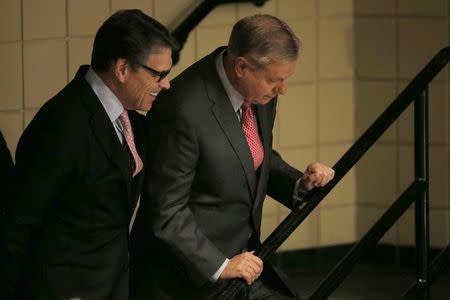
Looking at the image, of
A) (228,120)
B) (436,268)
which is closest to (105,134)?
(228,120)

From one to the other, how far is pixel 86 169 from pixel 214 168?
Result: 17.7 inches

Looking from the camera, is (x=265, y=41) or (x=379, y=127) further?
(x=379, y=127)

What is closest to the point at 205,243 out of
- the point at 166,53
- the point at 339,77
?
the point at 166,53

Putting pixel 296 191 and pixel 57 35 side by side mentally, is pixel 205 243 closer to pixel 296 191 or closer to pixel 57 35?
pixel 296 191

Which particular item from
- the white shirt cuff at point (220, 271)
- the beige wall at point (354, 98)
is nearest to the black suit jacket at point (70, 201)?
the white shirt cuff at point (220, 271)

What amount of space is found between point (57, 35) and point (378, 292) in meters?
2.11

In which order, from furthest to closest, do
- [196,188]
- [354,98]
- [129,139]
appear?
[354,98] → [196,188] → [129,139]

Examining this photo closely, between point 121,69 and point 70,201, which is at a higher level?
point 121,69

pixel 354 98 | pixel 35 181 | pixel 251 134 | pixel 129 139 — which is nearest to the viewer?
pixel 35 181

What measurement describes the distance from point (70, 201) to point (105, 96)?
0.34m

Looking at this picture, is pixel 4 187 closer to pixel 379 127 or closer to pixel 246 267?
pixel 246 267

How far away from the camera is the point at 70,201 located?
→ 3732 millimetres

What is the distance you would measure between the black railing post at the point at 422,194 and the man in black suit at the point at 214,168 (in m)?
0.30

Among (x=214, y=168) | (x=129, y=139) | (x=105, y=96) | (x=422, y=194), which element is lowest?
(x=422, y=194)
